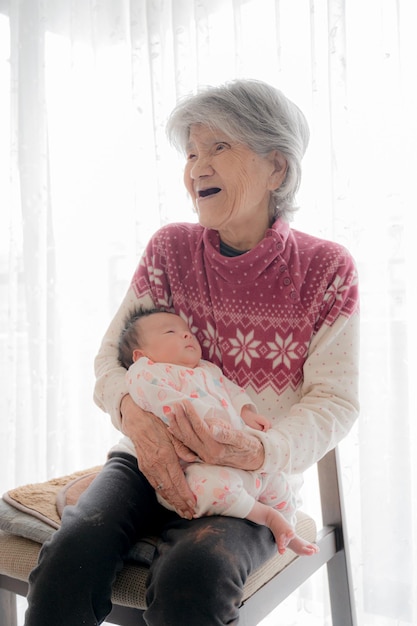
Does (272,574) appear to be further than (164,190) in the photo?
No

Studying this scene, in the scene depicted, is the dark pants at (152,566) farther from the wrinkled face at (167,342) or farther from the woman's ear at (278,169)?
the woman's ear at (278,169)

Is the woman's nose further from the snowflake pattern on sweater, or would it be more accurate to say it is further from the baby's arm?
the baby's arm

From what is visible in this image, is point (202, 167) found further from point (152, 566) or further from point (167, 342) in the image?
point (152, 566)

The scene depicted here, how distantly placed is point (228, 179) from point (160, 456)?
0.61m

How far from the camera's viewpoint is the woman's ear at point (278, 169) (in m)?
1.41

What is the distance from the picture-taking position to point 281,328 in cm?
133

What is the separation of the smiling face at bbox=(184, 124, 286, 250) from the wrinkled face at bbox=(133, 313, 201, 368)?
0.80ft

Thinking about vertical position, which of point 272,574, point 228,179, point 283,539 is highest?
point 228,179

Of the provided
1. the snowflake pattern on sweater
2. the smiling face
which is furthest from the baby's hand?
the smiling face

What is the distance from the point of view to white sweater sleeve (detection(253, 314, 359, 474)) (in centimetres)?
119

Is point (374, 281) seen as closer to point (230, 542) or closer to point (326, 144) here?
point (326, 144)

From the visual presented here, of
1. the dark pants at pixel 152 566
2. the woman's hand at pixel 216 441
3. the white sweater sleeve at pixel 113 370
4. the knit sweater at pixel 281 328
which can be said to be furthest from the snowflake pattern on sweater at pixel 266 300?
the dark pants at pixel 152 566

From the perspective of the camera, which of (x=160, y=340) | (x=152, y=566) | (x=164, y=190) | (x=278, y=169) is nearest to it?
(x=152, y=566)

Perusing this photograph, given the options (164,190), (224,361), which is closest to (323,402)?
(224,361)
